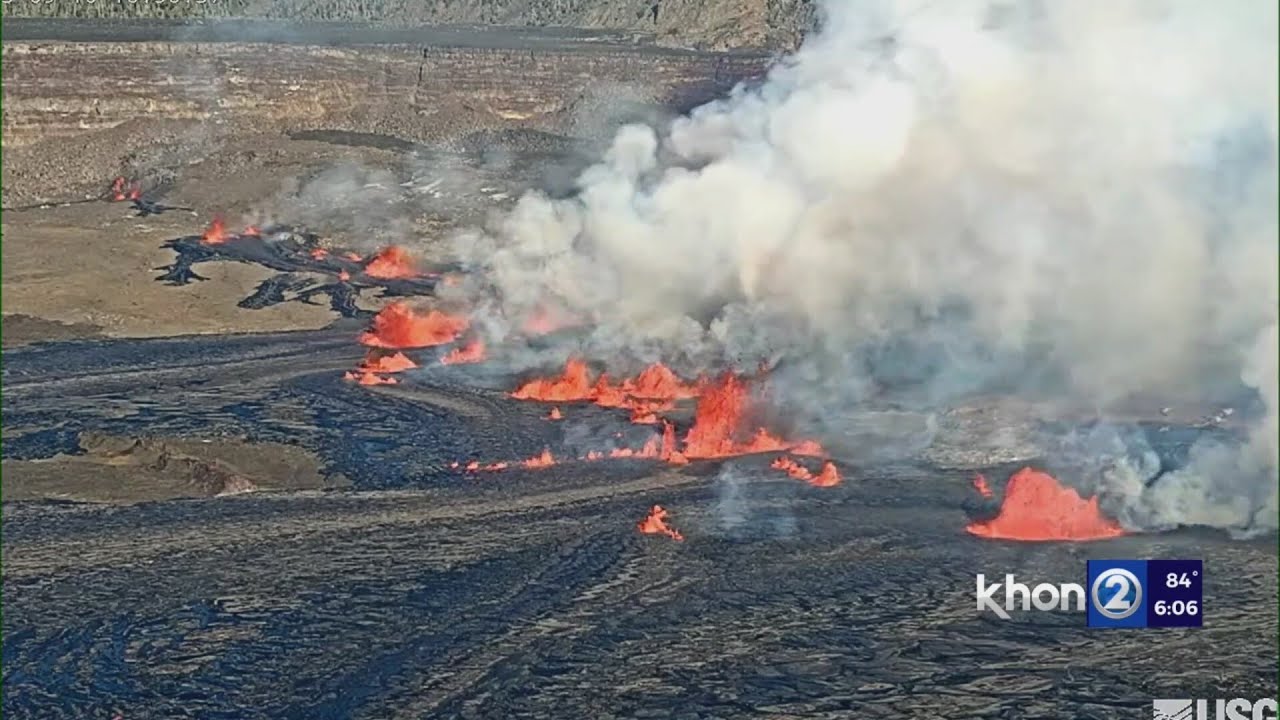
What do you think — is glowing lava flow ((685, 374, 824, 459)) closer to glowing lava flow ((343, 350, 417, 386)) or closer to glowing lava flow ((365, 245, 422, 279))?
glowing lava flow ((343, 350, 417, 386))

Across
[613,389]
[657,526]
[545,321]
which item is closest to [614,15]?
[545,321]

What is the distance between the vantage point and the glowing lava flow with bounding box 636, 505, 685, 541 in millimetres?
37500

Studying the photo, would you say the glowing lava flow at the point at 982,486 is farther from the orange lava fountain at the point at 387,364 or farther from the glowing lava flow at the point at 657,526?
the orange lava fountain at the point at 387,364

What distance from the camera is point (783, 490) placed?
4072cm

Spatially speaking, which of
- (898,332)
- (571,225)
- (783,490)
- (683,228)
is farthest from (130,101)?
(783,490)

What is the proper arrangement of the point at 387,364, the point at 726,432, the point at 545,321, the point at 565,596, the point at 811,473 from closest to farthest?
the point at 565,596, the point at 811,473, the point at 726,432, the point at 387,364, the point at 545,321

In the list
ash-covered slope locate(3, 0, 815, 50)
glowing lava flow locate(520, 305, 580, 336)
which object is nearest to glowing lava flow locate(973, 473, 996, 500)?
glowing lava flow locate(520, 305, 580, 336)

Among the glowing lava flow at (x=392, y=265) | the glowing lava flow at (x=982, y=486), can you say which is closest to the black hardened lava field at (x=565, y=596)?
the glowing lava flow at (x=982, y=486)

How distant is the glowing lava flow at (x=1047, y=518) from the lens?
35.7 metres

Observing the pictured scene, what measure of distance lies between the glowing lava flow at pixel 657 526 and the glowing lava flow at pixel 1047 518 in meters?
7.27

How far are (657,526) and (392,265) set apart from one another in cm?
4555

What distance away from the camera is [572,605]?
3269 centimetres

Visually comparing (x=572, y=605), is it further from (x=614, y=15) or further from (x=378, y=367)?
(x=614, y=15)

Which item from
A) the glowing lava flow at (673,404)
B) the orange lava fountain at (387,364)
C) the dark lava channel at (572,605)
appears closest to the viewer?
the dark lava channel at (572,605)
